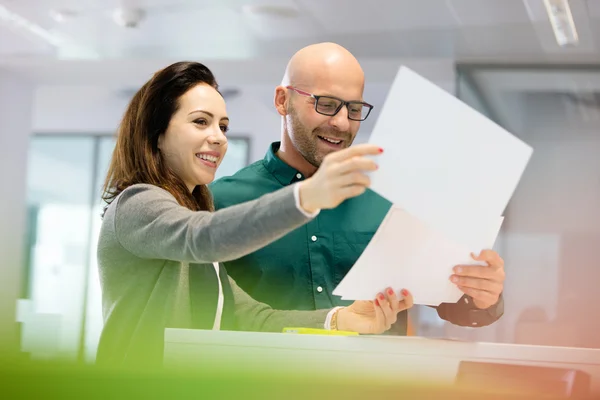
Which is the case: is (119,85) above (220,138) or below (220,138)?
above

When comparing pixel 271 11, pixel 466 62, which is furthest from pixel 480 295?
pixel 466 62

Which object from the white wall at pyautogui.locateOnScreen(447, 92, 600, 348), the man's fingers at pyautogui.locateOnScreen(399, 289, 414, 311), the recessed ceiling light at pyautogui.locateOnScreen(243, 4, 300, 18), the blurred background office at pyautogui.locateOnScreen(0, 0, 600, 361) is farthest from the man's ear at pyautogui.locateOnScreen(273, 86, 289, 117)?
the white wall at pyautogui.locateOnScreen(447, 92, 600, 348)

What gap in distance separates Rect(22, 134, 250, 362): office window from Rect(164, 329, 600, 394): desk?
22.2 feet

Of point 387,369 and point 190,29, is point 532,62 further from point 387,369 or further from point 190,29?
point 387,369

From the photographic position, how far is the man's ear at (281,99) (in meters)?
1.96

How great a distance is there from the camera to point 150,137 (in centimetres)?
138

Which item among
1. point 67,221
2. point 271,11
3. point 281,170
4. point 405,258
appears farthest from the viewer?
point 67,221

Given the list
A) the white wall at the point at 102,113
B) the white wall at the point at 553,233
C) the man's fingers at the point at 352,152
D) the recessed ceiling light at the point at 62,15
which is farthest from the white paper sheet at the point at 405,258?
the white wall at the point at 102,113

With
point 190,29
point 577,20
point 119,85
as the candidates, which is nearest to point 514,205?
point 577,20

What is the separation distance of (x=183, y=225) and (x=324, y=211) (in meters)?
0.95

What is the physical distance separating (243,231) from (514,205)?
15.0 ft

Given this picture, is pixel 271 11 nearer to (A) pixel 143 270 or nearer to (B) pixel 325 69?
(B) pixel 325 69

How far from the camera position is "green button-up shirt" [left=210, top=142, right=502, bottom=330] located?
1.87 metres

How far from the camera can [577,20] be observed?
179 inches
